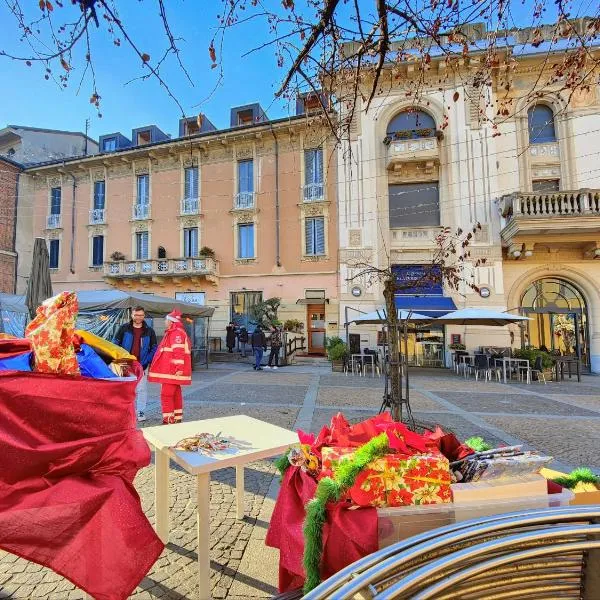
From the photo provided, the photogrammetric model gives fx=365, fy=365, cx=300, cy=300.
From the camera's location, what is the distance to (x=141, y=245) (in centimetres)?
2178

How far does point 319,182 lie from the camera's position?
1933 cm

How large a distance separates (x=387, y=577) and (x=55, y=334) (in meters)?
1.97

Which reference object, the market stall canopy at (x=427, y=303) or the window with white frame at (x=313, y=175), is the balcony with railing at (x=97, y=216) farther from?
the market stall canopy at (x=427, y=303)

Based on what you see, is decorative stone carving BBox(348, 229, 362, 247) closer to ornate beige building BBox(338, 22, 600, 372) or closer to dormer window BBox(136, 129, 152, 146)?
ornate beige building BBox(338, 22, 600, 372)

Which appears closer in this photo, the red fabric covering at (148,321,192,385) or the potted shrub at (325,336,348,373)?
the red fabric covering at (148,321,192,385)

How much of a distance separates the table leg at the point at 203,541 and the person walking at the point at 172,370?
329 cm

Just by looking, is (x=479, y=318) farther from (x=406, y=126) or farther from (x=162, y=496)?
(x=406, y=126)

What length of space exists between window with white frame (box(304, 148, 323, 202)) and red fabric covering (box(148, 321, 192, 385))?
49.4 feet

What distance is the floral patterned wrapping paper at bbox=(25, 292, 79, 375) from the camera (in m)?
1.97

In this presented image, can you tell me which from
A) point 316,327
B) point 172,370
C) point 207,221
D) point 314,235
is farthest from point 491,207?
point 172,370

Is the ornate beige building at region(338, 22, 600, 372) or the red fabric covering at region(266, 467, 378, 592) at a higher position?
the ornate beige building at region(338, 22, 600, 372)

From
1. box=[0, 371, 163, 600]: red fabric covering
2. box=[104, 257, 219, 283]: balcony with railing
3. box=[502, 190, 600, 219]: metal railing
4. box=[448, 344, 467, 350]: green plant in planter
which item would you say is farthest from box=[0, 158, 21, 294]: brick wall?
box=[502, 190, 600, 219]: metal railing

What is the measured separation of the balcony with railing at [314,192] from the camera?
19.1 meters

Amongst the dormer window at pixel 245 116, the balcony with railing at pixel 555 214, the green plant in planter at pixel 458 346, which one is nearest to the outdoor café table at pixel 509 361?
the green plant in planter at pixel 458 346
